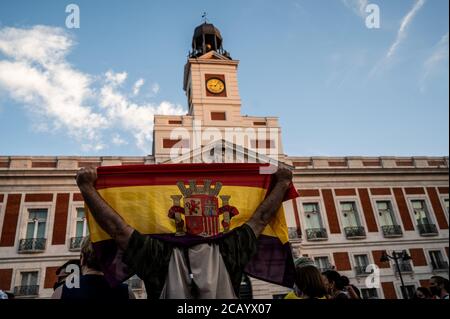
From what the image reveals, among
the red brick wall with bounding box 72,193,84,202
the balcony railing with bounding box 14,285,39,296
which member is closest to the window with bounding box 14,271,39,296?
the balcony railing with bounding box 14,285,39,296

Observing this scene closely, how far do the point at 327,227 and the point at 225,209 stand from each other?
20.6m

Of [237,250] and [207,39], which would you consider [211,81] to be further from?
[237,250]

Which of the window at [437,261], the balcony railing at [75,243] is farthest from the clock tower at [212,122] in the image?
the window at [437,261]

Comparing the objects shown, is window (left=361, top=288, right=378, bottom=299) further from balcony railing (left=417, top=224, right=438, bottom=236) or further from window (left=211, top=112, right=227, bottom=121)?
window (left=211, top=112, right=227, bottom=121)

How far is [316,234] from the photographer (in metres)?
21.9

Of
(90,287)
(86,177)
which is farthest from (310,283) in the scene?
(86,177)

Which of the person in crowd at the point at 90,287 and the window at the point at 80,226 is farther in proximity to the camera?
the window at the point at 80,226

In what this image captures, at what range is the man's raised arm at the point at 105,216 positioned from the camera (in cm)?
270

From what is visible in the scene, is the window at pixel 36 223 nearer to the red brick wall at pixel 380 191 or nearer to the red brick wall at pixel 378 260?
the red brick wall at pixel 378 260

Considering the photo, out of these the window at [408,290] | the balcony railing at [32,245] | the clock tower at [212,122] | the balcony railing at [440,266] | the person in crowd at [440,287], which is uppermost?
the clock tower at [212,122]

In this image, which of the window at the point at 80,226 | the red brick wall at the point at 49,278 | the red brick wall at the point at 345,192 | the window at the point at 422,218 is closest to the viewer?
the red brick wall at the point at 49,278

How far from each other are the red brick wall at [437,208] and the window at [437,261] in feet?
6.76

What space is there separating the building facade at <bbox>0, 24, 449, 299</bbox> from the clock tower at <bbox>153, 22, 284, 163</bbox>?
0.08 m

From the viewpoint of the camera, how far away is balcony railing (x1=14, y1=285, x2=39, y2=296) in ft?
58.1
